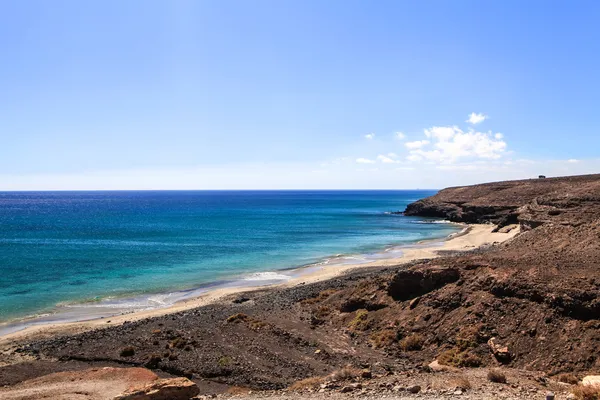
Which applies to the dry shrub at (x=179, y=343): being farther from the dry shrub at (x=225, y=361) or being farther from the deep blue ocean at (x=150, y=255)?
the deep blue ocean at (x=150, y=255)

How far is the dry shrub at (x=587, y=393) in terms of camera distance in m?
11.3

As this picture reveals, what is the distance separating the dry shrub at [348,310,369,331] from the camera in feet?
80.4

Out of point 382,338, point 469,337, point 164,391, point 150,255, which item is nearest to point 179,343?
point 164,391

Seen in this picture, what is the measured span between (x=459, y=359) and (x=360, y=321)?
7871mm

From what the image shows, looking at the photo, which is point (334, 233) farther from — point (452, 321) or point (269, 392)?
point (269, 392)

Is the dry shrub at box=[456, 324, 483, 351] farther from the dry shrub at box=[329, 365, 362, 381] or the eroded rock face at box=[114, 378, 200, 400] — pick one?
the eroded rock face at box=[114, 378, 200, 400]

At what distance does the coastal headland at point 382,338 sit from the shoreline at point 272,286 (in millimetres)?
326

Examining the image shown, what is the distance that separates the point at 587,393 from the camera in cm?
1143

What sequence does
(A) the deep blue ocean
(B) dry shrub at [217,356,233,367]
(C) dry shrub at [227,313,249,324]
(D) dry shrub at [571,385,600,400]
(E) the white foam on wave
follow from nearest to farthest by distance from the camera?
1. (D) dry shrub at [571,385,600,400]
2. (B) dry shrub at [217,356,233,367]
3. (C) dry shrub at [227,313,249,324]
4. (A) the deep blue ocean
5. (E) the white foam on wave

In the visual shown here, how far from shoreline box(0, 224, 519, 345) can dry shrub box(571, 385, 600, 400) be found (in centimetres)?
2638

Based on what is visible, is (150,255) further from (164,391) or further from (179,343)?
(164,391)

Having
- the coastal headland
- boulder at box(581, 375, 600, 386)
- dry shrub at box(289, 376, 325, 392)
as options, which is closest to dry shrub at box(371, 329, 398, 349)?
the coastal headland

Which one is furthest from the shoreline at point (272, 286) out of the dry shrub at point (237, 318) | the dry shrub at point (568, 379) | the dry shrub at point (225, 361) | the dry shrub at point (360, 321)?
the dry shrub at point (568, 379)

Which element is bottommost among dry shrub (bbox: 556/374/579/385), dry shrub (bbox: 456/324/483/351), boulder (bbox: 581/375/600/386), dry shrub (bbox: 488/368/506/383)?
dry shrub (bbox: 456/324/483/351)
